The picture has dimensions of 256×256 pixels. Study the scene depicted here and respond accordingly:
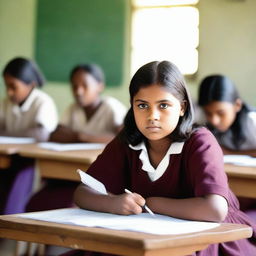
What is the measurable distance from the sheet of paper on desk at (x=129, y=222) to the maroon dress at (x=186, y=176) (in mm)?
112

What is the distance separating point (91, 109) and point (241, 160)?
196 cm

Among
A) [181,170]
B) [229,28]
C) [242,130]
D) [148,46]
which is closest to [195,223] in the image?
[181,170]

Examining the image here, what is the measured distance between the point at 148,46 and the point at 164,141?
15.3 ft

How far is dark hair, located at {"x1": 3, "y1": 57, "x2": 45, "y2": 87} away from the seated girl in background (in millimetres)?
1645

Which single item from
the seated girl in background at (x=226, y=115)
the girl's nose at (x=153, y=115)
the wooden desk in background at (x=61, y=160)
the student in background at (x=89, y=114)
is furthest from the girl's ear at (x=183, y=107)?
the student in background at (x=89, y=114)

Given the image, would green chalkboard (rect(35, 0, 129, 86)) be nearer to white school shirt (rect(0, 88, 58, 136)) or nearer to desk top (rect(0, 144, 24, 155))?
white school shirt (rect(0, 88, 58, 136))

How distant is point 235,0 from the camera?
5.99m

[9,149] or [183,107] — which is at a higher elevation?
[183,107]

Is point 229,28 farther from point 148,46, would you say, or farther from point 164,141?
point 164,141

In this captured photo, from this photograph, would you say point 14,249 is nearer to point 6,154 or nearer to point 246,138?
point 6,154

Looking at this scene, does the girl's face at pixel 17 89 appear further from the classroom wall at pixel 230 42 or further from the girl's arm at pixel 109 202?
the girl's arm at pixel 109 202

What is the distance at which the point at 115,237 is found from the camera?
1.48 m

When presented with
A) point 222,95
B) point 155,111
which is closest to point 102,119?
point 222,95

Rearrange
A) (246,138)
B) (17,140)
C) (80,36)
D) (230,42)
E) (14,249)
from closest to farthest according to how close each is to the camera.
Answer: (246,138) < (14,249) < (17,140) < (230,42) < (80,36)
